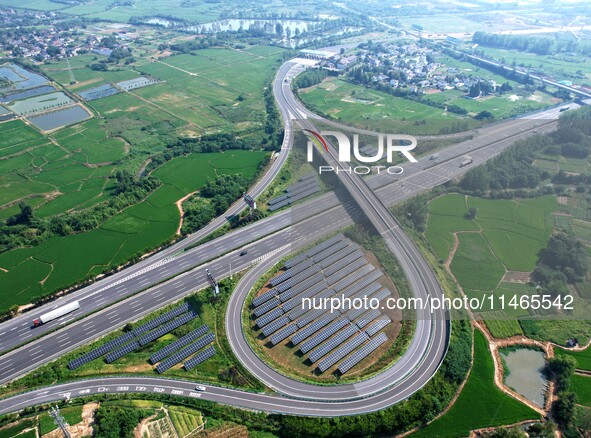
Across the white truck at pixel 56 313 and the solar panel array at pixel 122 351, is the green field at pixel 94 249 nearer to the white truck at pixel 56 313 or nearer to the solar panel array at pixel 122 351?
the white truck at pixel 56 313

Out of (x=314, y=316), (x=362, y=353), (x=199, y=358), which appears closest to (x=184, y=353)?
(x=199, y=358)

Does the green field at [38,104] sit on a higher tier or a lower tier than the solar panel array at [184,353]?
higher

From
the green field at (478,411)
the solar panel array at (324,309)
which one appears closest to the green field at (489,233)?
the solar panel array at (324,309)

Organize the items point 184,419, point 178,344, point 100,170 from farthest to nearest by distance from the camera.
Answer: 1. point 100,170
2. point 178,344
3. point 184,419

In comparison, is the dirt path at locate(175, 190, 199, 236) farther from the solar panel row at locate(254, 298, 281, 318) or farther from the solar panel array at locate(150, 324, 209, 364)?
the solar panel row at locate(254, 298, 281, 318)

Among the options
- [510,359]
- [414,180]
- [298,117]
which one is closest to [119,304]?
[510,359]

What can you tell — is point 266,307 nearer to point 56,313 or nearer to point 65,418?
point 65,418
